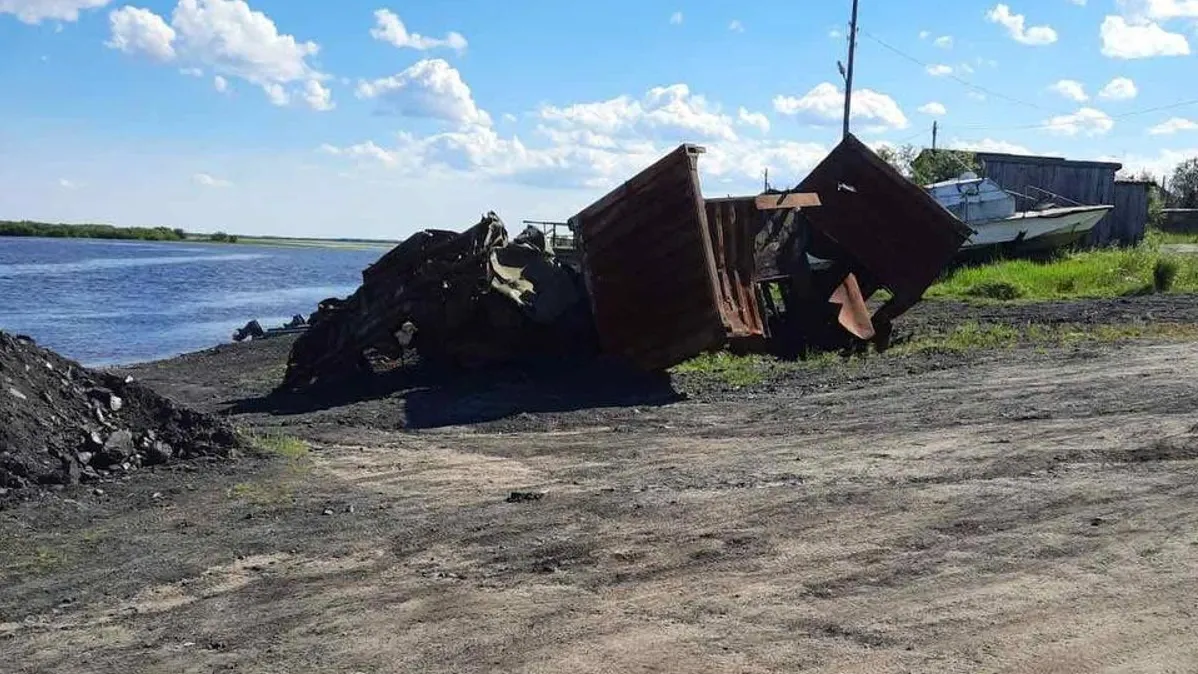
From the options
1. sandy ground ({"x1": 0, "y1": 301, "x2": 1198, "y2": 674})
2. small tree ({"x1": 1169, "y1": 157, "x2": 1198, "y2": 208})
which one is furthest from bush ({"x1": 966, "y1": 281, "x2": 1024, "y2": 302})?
small tree ({"x1": 1169, "y1": 157, "x2": 1198, "y2": 208})

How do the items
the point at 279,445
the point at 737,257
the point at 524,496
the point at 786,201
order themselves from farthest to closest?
the point at 786,201 → the point at 737,257 → the point at 279,445 → the point at 524,496

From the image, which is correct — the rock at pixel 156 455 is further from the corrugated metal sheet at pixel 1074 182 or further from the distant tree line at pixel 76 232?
the distant tree line at pixel 76 232

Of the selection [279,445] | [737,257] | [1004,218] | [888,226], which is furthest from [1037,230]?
[279,445]

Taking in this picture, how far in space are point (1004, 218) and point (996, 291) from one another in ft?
21.2

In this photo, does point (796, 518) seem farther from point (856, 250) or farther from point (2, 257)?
point (2, 257)

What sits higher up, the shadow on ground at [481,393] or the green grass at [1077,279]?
the green grass at [1077,279]

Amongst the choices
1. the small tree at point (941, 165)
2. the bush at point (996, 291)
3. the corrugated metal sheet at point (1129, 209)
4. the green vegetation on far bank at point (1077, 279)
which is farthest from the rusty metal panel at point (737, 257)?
the small tree at point (941, 165)

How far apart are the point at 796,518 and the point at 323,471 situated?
4047 millimetres

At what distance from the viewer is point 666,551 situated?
21.5 feet

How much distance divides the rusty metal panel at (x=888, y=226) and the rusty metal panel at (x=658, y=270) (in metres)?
2.84

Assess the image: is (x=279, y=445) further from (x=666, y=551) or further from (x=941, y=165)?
(x=941, y=165)

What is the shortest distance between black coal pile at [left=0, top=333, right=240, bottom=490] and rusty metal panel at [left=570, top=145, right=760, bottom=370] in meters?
4.91

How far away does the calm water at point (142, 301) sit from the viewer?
28391 mm

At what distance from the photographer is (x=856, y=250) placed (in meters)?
15.9
